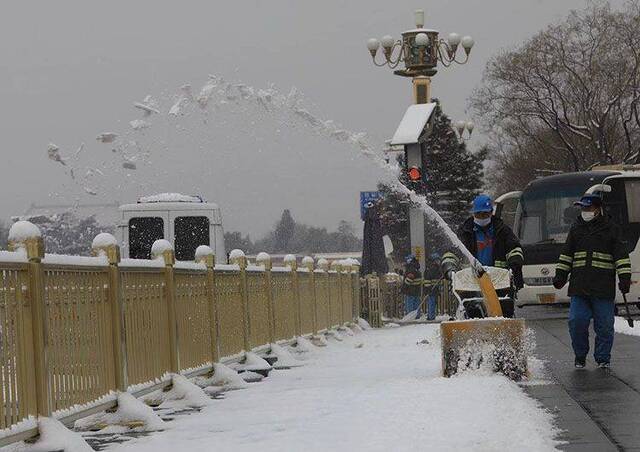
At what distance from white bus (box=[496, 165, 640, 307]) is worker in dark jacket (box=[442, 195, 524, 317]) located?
59.5 ft

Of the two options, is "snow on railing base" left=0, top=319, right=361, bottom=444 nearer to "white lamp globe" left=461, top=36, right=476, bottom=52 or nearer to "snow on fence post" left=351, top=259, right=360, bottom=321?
"snow on fence post" left=351, top=259, right=360, bottom=321

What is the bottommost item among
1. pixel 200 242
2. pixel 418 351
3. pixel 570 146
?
pixel 418 351

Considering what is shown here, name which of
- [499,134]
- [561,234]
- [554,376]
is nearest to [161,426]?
[554,376]

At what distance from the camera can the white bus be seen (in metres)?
33.4

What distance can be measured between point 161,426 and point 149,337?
1.60 meters

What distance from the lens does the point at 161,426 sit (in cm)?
1031

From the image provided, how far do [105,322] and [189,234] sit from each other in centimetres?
1396

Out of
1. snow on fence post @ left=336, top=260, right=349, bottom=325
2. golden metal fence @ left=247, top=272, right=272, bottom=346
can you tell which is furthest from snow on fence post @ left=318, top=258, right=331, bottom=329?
golden metal fence @ left=247, top=272, right=272, bottom=346

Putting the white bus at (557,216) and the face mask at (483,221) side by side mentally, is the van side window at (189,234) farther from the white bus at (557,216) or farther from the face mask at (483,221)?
the white bus at (557,216)

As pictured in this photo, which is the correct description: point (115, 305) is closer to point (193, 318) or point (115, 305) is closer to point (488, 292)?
point (193, 318)

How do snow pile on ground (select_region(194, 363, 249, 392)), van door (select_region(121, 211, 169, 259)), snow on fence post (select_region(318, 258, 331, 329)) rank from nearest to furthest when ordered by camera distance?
snow pile on ground (select_region(194, 363, 249, 392)), van door (select_region(121, 211, 169, 259)), snow on fence post (select_region(318, 258, 331, 329))

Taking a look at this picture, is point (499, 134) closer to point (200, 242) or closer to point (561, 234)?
point (561, 234)

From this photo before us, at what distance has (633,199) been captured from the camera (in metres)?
34.4

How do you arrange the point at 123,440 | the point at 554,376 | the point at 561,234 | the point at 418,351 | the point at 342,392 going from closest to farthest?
the point at 123,440, the point at 342,392, the point at 554,376, the point at 418,351, the point at 561,234
